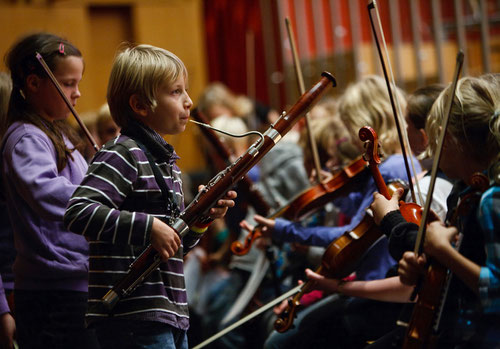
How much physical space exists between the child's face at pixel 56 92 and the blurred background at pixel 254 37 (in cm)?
223

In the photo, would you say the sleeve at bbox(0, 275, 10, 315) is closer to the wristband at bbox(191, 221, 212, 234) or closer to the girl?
the girl

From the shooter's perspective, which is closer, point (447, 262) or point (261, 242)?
point (447, 262)

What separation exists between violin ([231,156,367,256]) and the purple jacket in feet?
2.02

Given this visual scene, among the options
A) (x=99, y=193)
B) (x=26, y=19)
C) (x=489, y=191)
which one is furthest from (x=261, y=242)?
(x=26, y=19)

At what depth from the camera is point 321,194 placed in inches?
82.2

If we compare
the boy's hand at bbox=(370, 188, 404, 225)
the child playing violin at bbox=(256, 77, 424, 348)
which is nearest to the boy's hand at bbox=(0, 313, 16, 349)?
the child playing violin at bbox=(256, 77, 424, 348)

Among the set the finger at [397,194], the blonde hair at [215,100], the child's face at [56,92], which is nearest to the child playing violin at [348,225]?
the finger at [397,194]

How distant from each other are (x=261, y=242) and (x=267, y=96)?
3212 millimetres

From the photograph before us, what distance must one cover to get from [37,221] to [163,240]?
54 cm

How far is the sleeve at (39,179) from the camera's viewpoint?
1.63 meters

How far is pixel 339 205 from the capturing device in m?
2.34

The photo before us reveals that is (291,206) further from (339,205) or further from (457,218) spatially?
(457,218)

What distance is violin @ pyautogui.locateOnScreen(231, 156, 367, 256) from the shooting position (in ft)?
6.64

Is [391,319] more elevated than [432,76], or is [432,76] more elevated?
[432,76]
